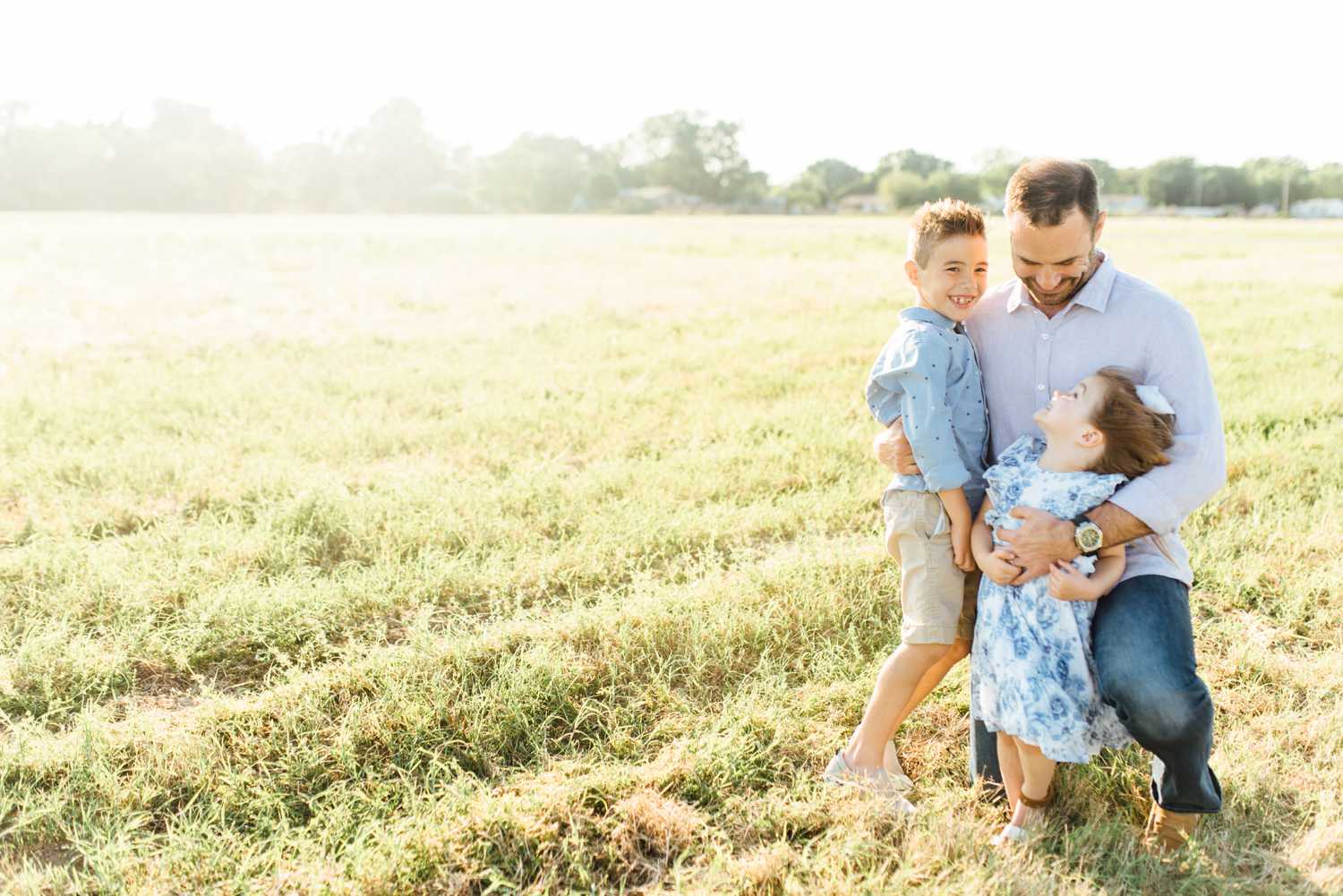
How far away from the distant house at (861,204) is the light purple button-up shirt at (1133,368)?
8724 cm

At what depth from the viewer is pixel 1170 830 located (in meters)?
2.82

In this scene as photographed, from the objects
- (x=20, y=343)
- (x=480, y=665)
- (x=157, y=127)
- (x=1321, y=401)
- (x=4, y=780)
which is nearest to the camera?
(x=4, y=780)

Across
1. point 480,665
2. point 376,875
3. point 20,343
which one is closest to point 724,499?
point 480,665

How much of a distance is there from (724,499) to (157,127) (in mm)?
84257

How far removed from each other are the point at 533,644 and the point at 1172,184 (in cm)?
11592

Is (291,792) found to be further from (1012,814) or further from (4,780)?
(1012,814)

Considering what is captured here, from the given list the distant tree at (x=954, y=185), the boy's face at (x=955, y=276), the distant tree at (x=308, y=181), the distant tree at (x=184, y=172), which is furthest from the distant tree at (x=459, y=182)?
the boy's face at (x=955, y=276)

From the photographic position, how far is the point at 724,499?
18.5 feet

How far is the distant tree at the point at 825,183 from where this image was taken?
97.8 meters

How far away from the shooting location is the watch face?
2.72 m

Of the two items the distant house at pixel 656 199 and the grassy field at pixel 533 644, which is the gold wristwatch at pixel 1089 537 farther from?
the distant house at pixel 656 199

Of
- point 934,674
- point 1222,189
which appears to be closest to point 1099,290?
point 934,674

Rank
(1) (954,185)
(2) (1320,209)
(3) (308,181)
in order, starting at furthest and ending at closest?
(2) (1320,209), (1) (954,185), (3) (308,181)

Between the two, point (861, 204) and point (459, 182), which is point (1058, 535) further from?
point (861, 204)
